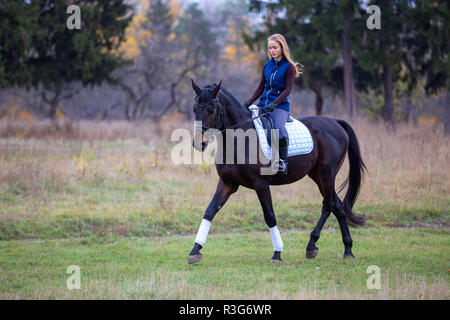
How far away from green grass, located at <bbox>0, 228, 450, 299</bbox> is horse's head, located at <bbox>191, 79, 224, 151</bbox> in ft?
5.84

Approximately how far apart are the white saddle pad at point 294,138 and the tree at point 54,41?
1712cm

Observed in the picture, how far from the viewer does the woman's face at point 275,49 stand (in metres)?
7.43

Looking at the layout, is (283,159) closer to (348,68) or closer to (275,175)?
(275,175)

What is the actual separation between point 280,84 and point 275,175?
1.33 metres

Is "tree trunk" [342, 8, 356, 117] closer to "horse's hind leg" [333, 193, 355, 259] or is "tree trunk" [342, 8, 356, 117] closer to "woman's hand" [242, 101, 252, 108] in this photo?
"horse's hind leg" [333, 193, 355, 259]

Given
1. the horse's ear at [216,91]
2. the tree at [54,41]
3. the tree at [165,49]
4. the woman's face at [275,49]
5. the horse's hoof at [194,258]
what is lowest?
the horse's hoof at [194,258]

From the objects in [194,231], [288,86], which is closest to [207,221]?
[288,86]

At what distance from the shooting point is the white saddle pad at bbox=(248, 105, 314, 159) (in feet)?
24.3

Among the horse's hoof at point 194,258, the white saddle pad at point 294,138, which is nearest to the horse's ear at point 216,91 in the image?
the white saddle pad at point 294,138

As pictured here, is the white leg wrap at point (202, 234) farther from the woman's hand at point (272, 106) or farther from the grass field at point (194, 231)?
the woman's hand at point (272, 106)

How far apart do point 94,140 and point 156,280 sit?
1563 centimetres

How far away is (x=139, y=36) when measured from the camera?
45.5m

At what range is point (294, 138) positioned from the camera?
7.74 m

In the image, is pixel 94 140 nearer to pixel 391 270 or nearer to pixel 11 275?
pixel 11 275
